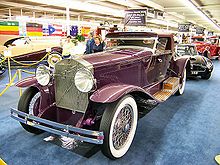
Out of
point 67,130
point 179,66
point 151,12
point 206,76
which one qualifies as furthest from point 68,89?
point 151,12

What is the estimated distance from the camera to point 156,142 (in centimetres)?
287

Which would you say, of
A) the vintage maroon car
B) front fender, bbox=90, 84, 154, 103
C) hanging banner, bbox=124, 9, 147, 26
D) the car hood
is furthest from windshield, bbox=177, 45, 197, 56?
front fender, bbox=90, 84, 154, 103

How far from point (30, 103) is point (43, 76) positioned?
45cm

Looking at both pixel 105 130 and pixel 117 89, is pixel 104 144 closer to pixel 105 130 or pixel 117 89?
pixel 105 130

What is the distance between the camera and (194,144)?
2.81 meters

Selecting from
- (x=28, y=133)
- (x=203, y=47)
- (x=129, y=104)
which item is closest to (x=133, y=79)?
(x=129, y=104)

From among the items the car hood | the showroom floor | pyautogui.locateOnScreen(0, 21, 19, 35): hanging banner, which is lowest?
the showroom floor

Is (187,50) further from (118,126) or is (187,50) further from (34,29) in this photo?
(34,29)

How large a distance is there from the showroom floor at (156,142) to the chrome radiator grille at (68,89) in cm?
59

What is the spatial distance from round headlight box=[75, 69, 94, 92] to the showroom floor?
84cm

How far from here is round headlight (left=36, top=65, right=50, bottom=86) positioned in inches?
111

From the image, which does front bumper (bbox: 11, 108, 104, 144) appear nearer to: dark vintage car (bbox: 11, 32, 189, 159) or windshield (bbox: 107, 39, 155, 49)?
dark vintage car (bbox: 11, 32, 189, 159)

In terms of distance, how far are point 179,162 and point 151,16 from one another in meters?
9.44

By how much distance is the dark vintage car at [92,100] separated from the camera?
228 cm
